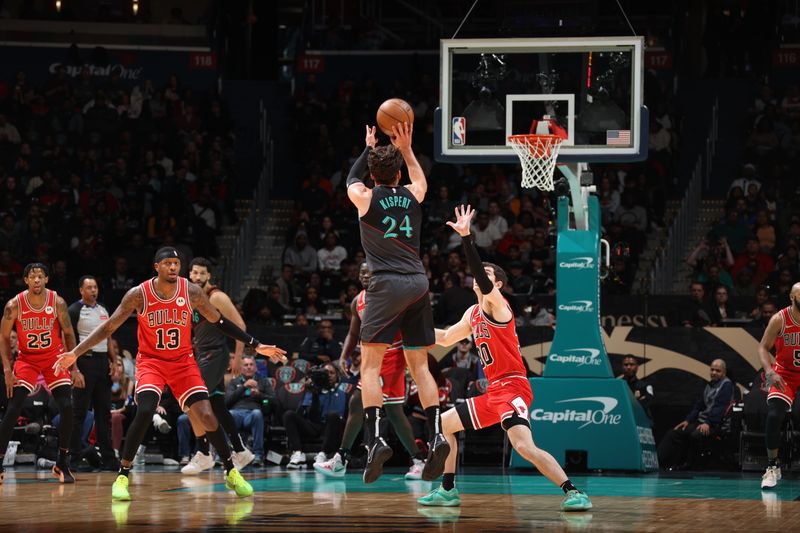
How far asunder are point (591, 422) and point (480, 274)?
17.8ft

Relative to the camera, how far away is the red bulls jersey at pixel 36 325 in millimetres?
12227

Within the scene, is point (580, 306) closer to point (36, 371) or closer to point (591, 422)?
point (591, 422)

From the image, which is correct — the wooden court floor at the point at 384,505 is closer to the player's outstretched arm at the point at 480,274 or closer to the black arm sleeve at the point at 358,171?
the player's outstretched arm at the point at 480,274

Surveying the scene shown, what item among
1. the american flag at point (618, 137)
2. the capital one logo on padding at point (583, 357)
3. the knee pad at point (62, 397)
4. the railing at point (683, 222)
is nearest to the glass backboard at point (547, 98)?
the american flag at point (618, 137)

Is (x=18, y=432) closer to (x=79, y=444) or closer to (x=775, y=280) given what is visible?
(x=79, y=444)

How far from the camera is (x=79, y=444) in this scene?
14.2 meters

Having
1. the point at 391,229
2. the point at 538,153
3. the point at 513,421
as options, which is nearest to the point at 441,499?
the point at 513,421

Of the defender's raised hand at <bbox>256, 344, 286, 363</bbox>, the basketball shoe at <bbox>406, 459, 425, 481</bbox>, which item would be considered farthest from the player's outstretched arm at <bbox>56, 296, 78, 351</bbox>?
the basketball shoe at <bbox>406, 459, 425, 481</bbox>

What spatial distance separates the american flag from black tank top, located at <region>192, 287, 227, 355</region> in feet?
14.5

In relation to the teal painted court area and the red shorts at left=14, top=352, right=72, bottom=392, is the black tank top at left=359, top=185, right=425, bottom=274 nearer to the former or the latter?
the teal painted court area

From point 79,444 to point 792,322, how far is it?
7.84 meters

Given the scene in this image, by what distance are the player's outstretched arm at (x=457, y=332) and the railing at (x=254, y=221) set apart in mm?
10397

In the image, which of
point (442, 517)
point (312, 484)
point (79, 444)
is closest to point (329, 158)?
point (79, 444)

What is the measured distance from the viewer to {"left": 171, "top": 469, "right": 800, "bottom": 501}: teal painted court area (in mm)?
10562
